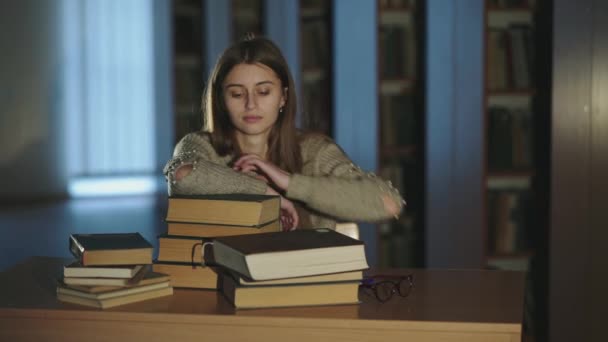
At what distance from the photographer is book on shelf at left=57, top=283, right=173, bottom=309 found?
153 cm

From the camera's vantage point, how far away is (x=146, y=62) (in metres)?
8.50

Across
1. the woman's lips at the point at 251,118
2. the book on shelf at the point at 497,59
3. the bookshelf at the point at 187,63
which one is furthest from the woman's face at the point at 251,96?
the bookshelf at the point at 187,63

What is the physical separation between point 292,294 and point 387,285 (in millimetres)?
248

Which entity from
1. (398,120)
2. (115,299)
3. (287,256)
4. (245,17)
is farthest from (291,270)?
(245,17)

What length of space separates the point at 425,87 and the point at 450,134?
0.85 ft

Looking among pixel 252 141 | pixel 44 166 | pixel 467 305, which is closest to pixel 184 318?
pixel 467 305

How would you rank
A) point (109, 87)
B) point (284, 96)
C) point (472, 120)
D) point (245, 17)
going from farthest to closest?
1. point (109, 87)
2. point (245, 17)
3. point (472, 120)
4. point (284, 96)

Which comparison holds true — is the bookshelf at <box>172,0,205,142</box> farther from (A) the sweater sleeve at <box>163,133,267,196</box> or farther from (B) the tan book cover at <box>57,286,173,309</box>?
(B) the tan book cover at <box>57,286,173,309</box>

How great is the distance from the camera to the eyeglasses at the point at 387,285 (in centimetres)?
160

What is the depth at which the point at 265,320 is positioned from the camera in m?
1.45

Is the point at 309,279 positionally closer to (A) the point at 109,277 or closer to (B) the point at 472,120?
(A) the point at 109,277

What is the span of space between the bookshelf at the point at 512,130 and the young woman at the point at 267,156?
5.77ft

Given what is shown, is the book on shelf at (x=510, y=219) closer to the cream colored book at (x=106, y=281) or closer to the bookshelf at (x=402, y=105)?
the bookshelf at (x=402, y=105)

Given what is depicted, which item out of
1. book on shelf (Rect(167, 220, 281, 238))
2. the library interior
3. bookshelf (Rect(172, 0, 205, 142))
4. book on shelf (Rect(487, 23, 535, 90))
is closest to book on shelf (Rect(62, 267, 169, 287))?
book on shelf (Rect(167, 220, 281, 238))
